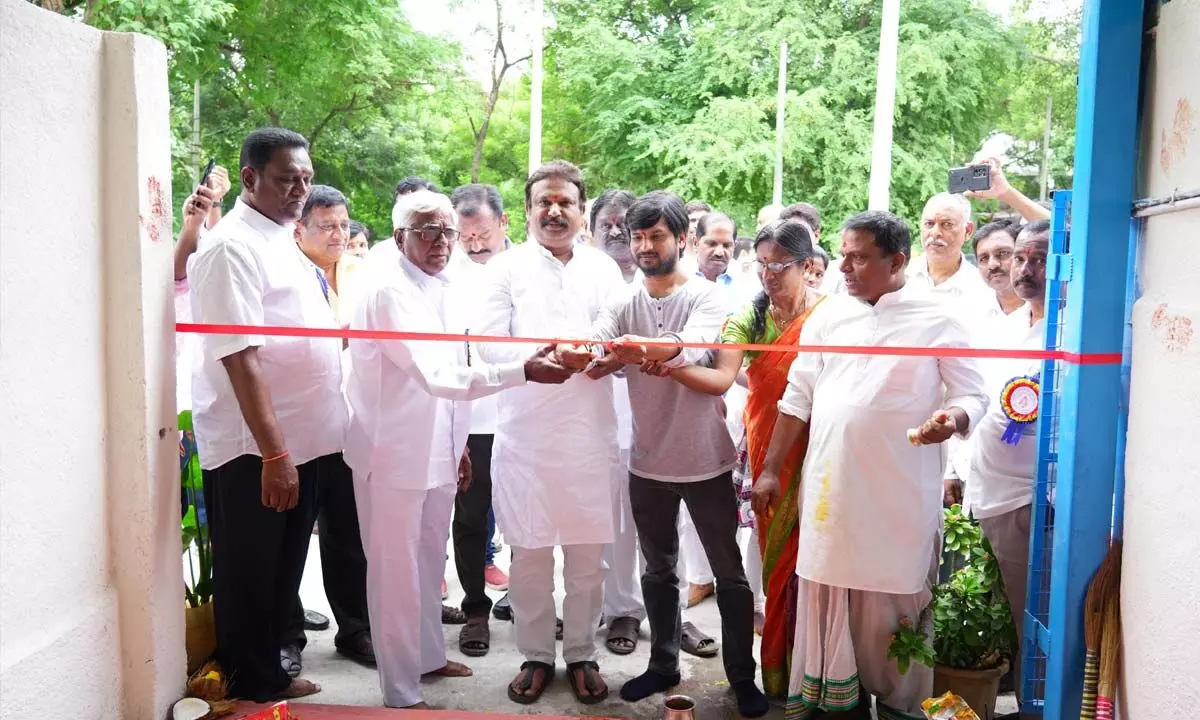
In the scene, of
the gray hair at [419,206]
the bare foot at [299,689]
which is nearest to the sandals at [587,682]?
the bare foot at [299,689]

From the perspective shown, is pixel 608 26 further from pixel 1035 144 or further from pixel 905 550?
pixel 905 550

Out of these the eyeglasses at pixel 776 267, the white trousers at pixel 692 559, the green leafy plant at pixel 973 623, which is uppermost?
the eyeglasses at pixel 776 267

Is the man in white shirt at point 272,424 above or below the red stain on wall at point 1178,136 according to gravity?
below

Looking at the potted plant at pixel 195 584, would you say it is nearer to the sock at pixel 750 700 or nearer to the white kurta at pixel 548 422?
the white kurta at pixel 548 422

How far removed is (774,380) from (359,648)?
2150 mm

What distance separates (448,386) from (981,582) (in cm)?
207

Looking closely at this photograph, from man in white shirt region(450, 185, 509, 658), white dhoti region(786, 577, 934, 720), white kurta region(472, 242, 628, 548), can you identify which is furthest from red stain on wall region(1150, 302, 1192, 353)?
man in white shirt region(450, 185, 509, 658)

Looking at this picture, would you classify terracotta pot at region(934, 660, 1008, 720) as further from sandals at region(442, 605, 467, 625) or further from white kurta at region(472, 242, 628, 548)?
sandals at region(442, 605, 467, 625)

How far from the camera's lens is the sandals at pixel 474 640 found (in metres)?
4.41

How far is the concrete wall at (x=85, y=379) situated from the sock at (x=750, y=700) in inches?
79.8

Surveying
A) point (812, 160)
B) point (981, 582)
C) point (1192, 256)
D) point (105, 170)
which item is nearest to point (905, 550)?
point (981, 582)

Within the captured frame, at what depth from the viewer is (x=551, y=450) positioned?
3857 millimetres

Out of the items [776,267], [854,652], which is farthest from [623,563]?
[776,267]

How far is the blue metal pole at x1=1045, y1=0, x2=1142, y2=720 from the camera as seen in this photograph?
114 inches
